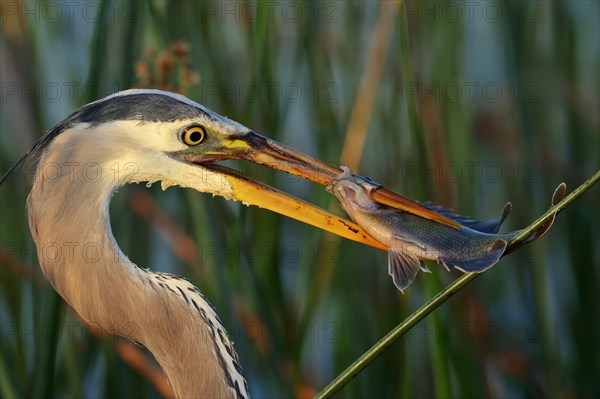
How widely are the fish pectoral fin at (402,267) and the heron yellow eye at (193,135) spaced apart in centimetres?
44

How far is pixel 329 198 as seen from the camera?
9.12 feet

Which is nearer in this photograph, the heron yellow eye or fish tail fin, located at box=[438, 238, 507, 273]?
fish tail fin, located at box=[438, 238, 507, 273]

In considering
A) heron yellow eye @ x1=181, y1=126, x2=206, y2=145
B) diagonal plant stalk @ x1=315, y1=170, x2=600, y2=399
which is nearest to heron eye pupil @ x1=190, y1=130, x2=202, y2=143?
heron yellow eye @ x1=181, y1=126, x2=206, y2=145

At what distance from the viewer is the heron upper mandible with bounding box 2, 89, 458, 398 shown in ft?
5.48

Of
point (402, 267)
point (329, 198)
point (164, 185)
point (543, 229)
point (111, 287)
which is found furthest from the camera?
point (329, 198)

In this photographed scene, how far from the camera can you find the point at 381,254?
3.15m

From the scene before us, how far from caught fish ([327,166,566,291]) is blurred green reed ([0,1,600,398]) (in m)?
0.69

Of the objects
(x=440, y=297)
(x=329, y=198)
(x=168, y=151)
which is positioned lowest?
(x=440, y=297)

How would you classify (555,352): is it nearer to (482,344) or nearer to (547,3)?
(482,344)

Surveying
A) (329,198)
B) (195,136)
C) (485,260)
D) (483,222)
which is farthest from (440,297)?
(329,198)

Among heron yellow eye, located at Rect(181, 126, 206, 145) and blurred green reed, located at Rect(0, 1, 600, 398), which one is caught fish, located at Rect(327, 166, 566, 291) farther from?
blurred green reed, located at Rect(0, 1, 600, 398)

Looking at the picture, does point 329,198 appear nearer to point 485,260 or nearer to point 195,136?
point 195,136

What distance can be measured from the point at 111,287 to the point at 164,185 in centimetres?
23

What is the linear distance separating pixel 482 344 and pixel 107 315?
1782 mm
